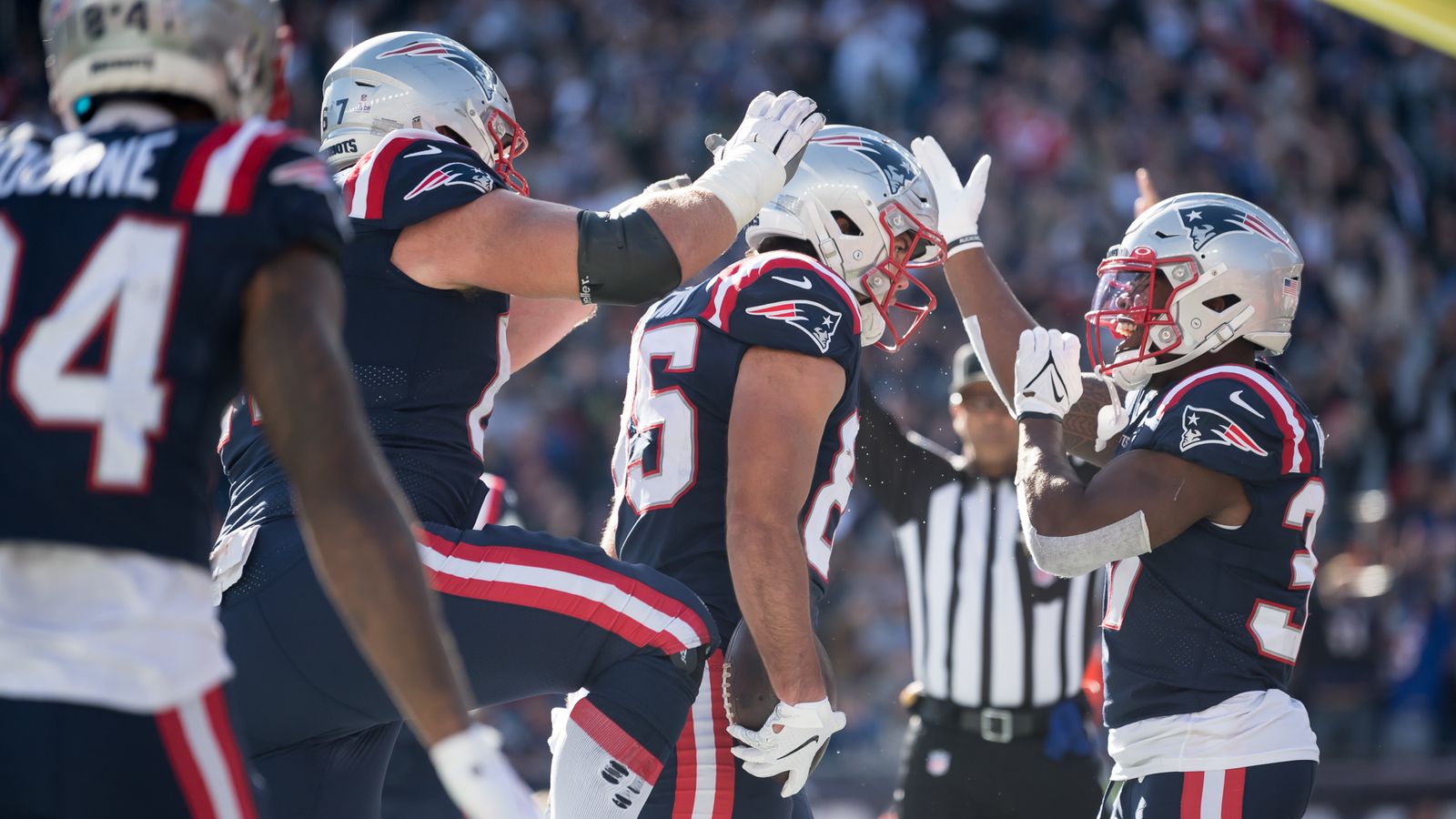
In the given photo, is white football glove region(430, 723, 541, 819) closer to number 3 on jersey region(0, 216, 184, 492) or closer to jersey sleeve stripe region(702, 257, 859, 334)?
number 3 on jersey region(0, 216, 184, 492)

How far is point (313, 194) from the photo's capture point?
2.08m

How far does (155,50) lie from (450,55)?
5.57 ft

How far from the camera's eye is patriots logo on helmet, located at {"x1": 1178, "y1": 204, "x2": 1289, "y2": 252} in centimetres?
418

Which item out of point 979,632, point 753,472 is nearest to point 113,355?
point 753,472

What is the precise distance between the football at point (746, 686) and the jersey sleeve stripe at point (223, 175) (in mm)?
1742

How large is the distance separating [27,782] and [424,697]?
47cm

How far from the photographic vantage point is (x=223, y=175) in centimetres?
206

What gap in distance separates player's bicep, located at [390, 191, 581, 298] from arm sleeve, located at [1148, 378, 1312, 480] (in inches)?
58.4

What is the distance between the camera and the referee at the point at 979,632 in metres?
5.58

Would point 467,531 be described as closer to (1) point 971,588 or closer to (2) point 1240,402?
(2) point 1240,402

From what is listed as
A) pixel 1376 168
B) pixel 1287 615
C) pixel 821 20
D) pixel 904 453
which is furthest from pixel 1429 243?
pixel 1287 615

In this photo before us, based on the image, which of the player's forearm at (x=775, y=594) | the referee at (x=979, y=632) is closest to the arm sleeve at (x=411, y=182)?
the player's forearm at (x=775, y=594)

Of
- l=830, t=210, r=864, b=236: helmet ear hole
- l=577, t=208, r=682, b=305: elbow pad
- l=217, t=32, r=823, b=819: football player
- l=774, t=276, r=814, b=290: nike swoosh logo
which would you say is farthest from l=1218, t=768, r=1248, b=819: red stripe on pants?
l=577, t=208, r=682, b=305: elbow pad

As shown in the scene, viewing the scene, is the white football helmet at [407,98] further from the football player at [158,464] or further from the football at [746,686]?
the football player at [158,464]
